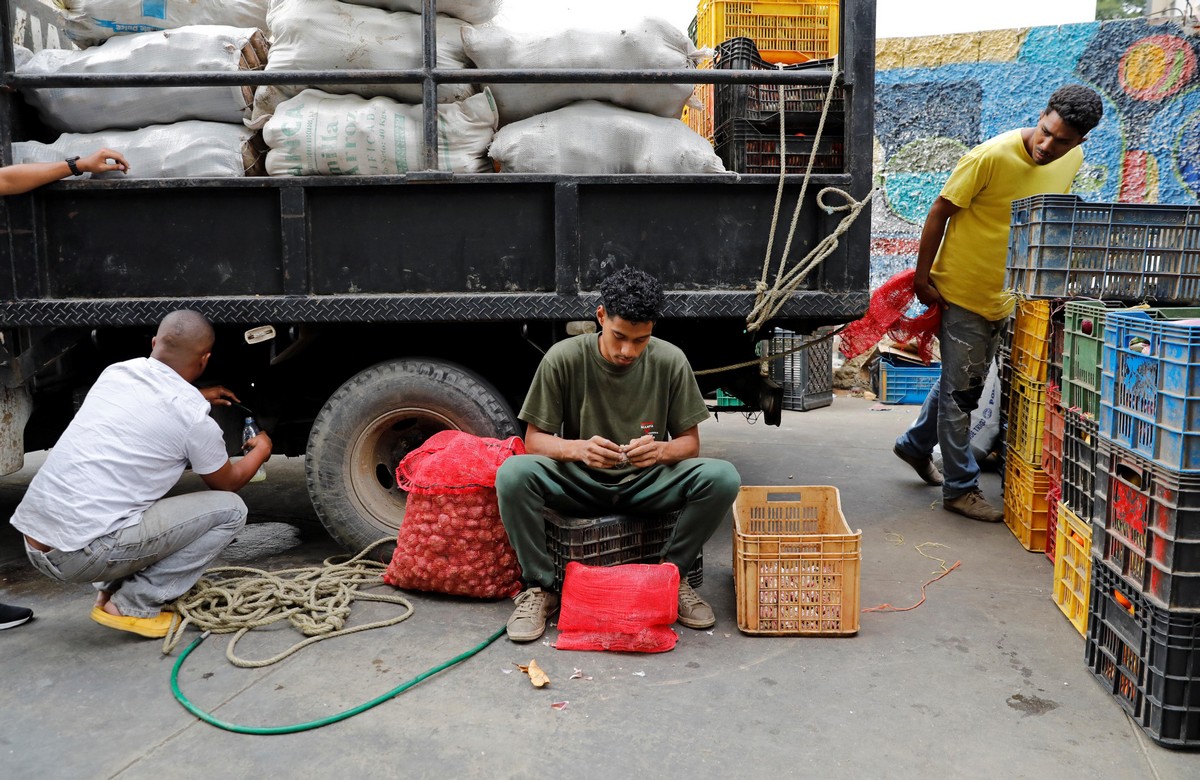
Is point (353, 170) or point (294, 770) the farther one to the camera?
point (353, 170)

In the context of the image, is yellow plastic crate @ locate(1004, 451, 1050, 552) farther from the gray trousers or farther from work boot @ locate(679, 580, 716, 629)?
the gray trousers

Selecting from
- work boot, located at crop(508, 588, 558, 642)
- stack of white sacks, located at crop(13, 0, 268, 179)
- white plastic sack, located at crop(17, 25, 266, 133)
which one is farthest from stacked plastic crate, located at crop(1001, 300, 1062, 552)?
white plastic sack, located at crop(17, 25, 266, 133)

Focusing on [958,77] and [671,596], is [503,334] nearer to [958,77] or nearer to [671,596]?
[671,596]

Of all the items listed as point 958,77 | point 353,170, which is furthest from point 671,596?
point 958,77

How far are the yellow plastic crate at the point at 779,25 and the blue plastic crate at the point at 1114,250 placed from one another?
70.1 inches

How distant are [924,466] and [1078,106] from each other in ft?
7.44

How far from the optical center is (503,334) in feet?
13.6

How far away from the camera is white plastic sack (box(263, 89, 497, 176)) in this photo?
3711 millimetres

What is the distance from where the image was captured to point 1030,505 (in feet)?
13.7

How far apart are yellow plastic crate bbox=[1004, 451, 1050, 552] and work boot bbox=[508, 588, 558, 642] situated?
230cm

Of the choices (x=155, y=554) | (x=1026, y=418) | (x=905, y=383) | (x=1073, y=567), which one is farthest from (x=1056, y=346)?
(x=905, y=383)

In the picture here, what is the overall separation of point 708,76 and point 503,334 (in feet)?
4.71

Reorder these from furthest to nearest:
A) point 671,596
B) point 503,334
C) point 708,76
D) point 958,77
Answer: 1. point 958,77
2. point 503,334
3. point 708,76
4. point 671,596

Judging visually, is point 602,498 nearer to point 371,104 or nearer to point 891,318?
point 371,104
